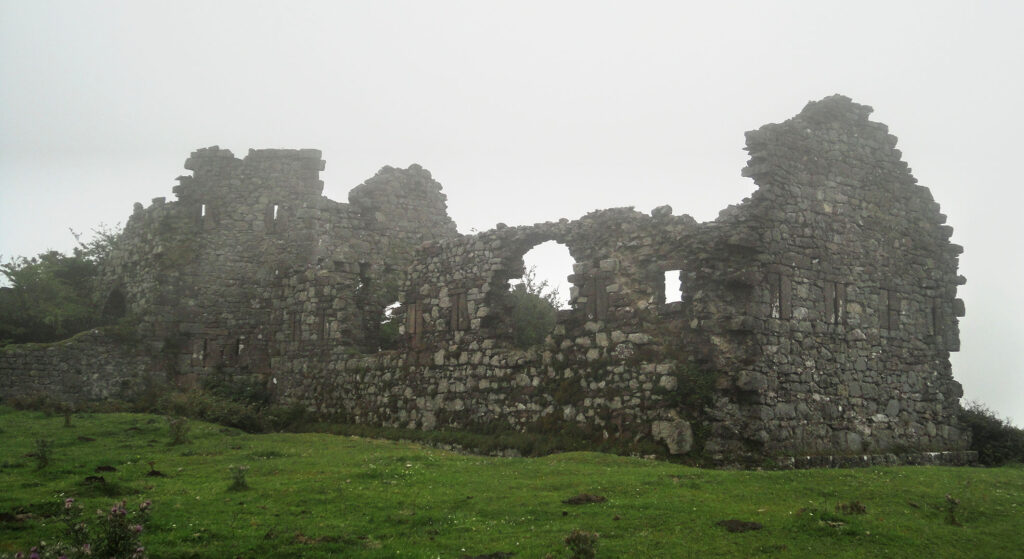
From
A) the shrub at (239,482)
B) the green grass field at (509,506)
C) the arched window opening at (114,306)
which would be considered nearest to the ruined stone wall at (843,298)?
the green grass field at (509,506)

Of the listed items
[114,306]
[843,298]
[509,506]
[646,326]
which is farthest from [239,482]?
[114,306]

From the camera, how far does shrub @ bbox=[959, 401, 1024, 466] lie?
61.5 feet

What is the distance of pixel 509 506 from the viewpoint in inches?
415

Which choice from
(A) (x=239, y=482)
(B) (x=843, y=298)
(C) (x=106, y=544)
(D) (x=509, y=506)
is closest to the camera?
(C) (x=106, y=544)

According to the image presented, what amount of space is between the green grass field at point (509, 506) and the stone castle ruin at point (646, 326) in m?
2.12

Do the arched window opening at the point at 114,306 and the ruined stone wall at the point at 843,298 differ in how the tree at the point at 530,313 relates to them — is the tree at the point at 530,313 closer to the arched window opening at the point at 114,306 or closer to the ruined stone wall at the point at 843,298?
the ruined stone wall at the point at 843,298

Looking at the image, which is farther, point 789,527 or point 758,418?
point 758,418

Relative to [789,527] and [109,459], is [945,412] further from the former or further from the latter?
[109,459]

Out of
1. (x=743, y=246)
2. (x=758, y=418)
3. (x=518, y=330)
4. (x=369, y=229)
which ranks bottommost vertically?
(x=758, y=418)

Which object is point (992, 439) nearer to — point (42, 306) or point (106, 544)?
point (106, 544)

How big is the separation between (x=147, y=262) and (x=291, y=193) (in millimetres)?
4869

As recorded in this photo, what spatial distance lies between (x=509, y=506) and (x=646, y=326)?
19.9 ft

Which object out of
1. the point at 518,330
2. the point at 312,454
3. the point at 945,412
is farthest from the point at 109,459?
the point at 945,412

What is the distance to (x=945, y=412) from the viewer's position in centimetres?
1836
